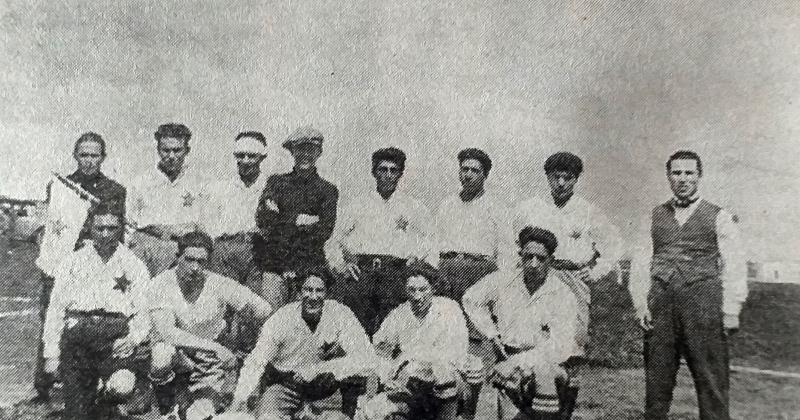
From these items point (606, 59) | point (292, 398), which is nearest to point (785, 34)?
point (606, 59)

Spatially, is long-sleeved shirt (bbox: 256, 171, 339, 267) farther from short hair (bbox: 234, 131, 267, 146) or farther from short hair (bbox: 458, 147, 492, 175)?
short hair (bbox: 458, 147, 492, 175)

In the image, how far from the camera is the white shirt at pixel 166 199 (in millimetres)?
3219

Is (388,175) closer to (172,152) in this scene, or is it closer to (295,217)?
(295,217)

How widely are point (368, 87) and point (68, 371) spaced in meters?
1.95

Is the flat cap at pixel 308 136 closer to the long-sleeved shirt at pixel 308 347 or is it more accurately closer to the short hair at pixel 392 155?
the short hair at pixel 392 155

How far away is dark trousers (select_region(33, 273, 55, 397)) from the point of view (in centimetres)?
313

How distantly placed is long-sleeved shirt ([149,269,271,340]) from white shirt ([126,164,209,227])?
12.9 inches

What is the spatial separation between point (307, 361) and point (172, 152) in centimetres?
120

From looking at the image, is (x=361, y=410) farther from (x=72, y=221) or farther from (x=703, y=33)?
(x=703, y=33)

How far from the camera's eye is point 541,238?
3162mm

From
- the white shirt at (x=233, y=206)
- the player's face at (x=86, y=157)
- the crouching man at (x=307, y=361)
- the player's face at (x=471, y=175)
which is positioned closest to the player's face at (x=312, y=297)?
the crouching man at (x=307, y=361)

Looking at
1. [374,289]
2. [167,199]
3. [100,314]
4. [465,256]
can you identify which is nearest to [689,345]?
[465,256]

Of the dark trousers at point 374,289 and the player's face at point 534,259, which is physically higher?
the player's face at point 534,259

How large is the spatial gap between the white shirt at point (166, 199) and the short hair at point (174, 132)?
0.14 metres
